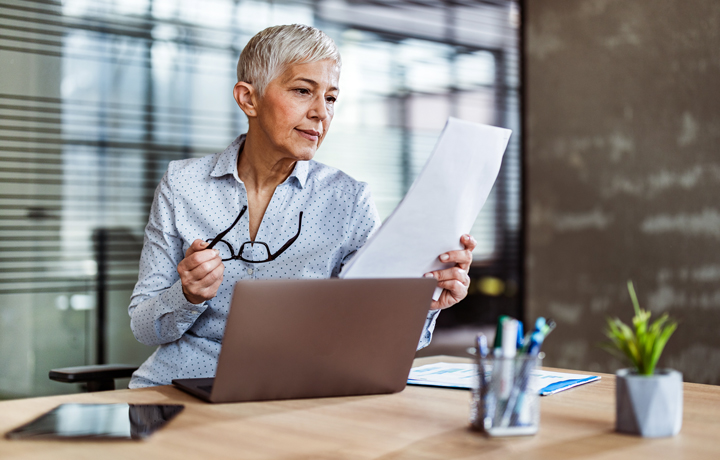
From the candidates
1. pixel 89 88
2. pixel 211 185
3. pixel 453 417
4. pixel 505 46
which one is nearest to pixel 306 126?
pixel 211 185

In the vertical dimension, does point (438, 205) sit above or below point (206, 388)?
above

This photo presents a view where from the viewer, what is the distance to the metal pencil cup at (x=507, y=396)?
867 mm

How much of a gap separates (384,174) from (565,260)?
1067 millimetres

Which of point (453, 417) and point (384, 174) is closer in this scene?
point (453, 417)

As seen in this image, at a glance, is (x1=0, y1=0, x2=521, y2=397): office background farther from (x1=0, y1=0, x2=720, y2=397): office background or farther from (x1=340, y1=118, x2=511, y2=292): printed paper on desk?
(x1=340, y1=118, x2=511, y2=292): printed paper on desk

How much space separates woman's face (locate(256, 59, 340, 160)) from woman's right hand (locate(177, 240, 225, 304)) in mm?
479

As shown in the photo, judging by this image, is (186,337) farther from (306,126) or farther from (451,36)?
(451,36)

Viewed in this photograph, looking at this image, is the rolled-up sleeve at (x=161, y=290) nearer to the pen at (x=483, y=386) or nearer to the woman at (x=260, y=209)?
the woman at (x=260, y=209)

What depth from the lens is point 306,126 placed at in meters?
1.63

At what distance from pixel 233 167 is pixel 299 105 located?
0.73ft

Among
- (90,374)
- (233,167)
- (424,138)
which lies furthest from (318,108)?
(424,138)

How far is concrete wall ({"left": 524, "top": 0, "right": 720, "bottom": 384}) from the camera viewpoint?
117 inches

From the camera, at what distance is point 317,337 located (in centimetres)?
105

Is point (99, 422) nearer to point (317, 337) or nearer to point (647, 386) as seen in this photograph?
point (317, 337)
